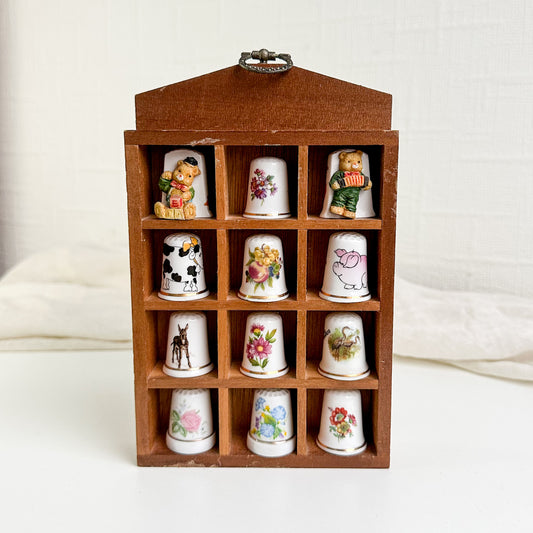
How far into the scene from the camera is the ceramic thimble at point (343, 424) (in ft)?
4.10

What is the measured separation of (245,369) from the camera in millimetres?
1269

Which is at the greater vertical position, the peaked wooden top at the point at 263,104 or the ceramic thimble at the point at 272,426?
the peaked wooden top at the point at 263,104

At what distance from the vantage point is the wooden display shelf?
3.82 feet

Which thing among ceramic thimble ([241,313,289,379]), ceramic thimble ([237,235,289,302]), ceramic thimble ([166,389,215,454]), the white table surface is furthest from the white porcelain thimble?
the white table surface

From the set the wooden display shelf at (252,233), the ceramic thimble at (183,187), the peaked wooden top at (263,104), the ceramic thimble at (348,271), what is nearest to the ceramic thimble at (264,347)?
the wooden display shelf at (252,233)

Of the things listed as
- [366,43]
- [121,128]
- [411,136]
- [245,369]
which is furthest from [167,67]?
[245,369]

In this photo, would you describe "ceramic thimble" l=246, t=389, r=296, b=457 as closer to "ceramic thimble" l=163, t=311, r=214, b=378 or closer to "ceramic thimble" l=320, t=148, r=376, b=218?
"ceramic thimble" l=163, t=311, r=214, b=378

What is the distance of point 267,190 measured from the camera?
3.97ft

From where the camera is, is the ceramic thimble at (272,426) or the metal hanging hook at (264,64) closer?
the metal hanging hook at (264,64)

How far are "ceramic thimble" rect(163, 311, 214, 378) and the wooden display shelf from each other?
19mm

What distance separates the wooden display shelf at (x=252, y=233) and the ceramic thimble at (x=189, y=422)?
2 centimetres

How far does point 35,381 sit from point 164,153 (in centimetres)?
79

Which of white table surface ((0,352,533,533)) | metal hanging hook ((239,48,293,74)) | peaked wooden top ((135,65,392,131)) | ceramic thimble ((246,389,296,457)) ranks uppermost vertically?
metal hanging hook ((239,48,293,74))

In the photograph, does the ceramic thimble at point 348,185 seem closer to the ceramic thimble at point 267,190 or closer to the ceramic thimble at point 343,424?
the ceramic thimble at point 267,190
